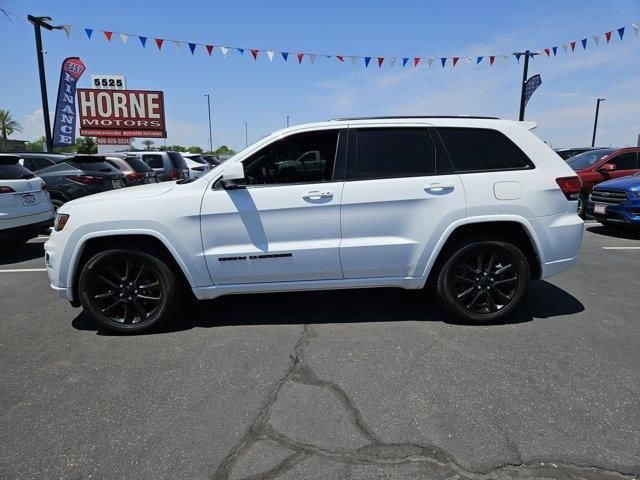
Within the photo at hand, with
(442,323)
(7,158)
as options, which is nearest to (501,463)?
(442,323)

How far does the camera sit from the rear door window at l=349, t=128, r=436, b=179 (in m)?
3.94

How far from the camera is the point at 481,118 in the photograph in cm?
416

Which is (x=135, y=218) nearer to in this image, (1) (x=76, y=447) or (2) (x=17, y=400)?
(2) (x=17, y=400)

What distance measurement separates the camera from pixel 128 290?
400cm

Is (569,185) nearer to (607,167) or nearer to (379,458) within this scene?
(379,458)

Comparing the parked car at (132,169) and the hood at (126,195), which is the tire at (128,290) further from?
the parked car at (132,169)

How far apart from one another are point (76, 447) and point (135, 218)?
1.89 metres

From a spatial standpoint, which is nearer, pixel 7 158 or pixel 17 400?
pixel 17 400

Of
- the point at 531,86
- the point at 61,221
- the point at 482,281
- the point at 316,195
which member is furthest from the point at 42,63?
the point at 531,86

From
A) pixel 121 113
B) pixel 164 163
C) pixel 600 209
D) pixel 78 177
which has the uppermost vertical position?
pixel 121 113

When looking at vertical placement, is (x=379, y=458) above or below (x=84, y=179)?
below

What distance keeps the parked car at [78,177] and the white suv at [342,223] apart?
20.5 feet

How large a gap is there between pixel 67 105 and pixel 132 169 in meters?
11.1

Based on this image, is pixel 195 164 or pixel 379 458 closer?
pixel 379 458
